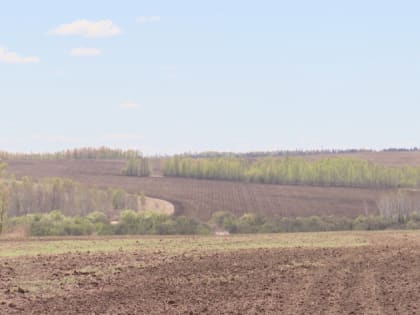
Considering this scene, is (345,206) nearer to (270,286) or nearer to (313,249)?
(313,249)

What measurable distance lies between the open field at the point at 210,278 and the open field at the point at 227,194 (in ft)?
175

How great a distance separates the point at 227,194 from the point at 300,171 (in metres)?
24.8

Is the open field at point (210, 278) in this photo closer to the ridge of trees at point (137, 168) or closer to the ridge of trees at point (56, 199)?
the ridge of trees at point (56, 199)

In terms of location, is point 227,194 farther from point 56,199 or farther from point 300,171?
point 56,199

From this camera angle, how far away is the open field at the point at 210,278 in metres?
16.1

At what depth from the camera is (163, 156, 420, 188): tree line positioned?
118 meters

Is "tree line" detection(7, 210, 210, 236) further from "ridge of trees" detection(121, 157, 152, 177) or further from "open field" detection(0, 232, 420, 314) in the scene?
"ridge of trees" detection(121, 157, 152, 177)

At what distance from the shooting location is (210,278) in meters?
19.8

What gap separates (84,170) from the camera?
425 ft

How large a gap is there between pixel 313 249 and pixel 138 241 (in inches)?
323

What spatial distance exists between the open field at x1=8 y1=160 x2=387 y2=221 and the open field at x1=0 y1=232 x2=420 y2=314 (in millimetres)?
53271

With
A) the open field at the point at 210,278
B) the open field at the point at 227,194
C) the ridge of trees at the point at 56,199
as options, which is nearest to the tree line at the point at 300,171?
the open field at the point at 227,194

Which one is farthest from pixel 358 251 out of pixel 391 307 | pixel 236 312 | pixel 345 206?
pixel 345 206

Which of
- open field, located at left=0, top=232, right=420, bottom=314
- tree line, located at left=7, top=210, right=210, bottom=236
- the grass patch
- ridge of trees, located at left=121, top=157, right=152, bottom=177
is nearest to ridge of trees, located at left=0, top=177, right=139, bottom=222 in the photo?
tree line, located at left=7, top=210, right=210, bottom=236
